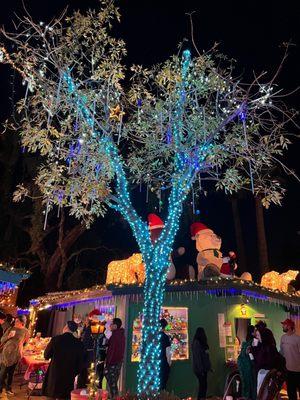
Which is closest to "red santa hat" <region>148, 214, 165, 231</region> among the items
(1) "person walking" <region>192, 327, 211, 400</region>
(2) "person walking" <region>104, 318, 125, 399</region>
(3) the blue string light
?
(3) the blue string light

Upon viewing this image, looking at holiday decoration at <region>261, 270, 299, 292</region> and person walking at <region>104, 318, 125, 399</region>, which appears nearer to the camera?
person walking at <region>104, 318, 125, 399</region>

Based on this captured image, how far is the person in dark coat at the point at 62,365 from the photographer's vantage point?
15.3ft

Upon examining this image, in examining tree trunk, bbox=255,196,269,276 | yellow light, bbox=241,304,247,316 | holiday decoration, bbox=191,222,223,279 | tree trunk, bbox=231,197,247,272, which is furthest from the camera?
tree trunk, bbox=231,197,247,272

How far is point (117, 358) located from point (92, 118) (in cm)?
478

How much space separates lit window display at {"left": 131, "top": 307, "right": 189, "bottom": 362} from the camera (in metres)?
10.4

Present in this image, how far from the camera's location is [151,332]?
705 centimetres

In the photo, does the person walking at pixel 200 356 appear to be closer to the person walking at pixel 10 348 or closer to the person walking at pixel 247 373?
the person walking at pixel 247 373

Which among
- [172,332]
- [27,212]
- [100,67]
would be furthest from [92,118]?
[27,212]

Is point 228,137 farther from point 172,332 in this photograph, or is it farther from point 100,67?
point 172,332

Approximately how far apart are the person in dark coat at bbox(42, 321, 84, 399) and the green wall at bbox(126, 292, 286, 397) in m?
5.75

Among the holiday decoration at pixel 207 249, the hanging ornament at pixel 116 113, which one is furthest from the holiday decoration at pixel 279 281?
the hanging ornament at pixel 116 113

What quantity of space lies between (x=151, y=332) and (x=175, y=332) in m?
3.95

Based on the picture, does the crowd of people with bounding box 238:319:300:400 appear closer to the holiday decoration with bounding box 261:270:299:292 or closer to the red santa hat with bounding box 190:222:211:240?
the holiday decoration with bounding box 261:270:299:292

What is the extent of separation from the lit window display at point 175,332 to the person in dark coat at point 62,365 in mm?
5770
